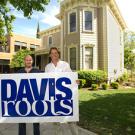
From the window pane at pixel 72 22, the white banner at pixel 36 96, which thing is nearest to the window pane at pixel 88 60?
the window pane at pixel 72 22

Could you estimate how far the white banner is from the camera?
242 inches

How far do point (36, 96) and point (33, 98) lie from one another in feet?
0.23

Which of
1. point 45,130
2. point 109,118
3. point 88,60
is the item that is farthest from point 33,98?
point 88,60

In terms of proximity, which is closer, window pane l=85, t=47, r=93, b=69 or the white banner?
the white banner

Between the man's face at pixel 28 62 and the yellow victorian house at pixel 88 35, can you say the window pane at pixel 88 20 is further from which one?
the man's face at pixel 28 62

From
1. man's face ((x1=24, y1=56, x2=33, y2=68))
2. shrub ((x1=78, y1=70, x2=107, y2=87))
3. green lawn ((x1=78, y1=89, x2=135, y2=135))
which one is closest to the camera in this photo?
man's face ((x1=24, y1=56, x2=33, y2=68))

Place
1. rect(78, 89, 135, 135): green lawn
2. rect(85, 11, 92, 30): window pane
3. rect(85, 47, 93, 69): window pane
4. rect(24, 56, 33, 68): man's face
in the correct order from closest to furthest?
rect(24, 56, 33, 68): man's face, rect(78, 89, 135, 135): green lawn, rect(85, 47, 93, 69): window pane, rect(85, 11, 92, 30): window pane

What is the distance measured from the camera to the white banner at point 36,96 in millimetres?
6148

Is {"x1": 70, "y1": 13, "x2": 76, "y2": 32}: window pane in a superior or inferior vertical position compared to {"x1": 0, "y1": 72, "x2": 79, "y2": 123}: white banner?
superior

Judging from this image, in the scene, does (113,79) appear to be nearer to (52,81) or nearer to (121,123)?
(121,123)

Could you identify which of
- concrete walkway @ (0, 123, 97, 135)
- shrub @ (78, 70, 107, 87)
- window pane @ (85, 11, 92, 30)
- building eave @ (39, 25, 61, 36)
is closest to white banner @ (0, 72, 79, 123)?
concrete walkway @ (0, 123, 97, 135)

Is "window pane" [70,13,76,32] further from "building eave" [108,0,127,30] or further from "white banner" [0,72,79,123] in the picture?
"white banner" [0,72,79,123]

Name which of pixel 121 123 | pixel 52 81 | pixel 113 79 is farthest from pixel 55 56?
pixel 113 79

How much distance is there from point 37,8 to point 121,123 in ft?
21.7
